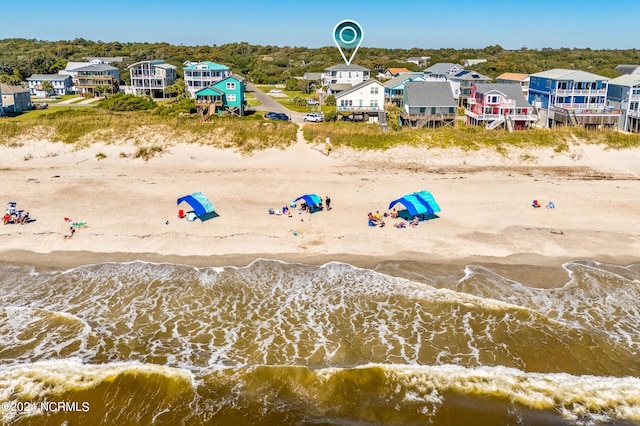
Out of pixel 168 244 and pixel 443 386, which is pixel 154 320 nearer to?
pixel 168 244

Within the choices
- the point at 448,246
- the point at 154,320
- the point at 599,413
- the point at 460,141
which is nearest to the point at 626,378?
the point at 599,413

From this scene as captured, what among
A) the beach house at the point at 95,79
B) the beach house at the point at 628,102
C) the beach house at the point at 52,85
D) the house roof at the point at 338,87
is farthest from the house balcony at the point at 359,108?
the beach house at the point at 52,85

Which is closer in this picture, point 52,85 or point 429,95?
point 429,95

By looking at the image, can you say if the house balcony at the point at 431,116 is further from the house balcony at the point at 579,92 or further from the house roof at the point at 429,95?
the house balcony at the point at 579,92

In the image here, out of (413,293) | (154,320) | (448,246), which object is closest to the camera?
(154,320)

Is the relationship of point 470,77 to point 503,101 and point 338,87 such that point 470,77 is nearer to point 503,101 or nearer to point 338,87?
point 338,87

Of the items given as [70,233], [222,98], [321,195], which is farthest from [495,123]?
[70,233]

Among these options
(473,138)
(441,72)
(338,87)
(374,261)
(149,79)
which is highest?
(441,72)
